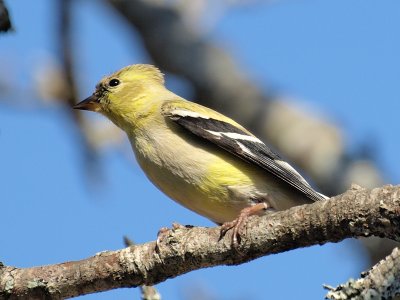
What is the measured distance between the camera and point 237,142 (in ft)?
17.8

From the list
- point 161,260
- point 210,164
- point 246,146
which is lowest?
point 161,260

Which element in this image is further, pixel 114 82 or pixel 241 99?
pixel 241 99

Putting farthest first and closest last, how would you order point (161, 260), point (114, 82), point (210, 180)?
point (114, 82) → point (210, 180) → point (161, 260)

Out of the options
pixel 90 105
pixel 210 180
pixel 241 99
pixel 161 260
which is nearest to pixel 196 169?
pixel 210 180

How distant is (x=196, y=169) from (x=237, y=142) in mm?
432

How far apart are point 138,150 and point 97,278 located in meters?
1.52

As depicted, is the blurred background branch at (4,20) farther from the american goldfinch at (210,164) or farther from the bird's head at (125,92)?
the bird's head at (125,92)

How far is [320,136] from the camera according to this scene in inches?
283

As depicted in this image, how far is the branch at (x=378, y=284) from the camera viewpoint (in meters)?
3.28

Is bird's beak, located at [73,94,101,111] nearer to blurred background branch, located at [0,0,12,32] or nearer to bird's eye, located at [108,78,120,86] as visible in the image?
bird's eye, located at [108,78,120,86]

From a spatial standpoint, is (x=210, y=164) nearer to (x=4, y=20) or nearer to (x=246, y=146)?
(x=246, y=146)

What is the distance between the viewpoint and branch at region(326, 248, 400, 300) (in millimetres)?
3279

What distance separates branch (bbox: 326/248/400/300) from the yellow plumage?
1.79 m

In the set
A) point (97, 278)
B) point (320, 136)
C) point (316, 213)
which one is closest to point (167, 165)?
point (97, 278)
